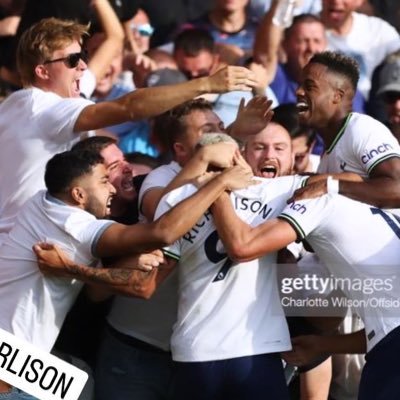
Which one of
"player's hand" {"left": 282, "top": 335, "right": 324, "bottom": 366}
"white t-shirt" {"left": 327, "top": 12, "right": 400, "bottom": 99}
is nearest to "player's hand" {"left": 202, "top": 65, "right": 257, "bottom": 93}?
"player's hand" {"left": 282, "top": 335, "right": 324, "bottom": 366}

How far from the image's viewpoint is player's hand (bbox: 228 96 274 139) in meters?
5.94

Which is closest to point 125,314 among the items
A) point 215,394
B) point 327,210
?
point 215,394

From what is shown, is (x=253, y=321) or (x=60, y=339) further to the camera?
(x=60, y=339)

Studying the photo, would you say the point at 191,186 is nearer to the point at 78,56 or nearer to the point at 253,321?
the point at 253,321

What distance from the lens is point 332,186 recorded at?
526 cm

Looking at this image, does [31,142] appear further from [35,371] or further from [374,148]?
[374,148]

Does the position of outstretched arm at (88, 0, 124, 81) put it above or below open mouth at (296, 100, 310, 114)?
below

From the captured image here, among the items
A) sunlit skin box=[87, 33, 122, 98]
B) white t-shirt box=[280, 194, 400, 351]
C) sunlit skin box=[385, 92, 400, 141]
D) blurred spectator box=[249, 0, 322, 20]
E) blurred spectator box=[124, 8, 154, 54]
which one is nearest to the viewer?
white t-shirt box=[280, 194, 400, 351]

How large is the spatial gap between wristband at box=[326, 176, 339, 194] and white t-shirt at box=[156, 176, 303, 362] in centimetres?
14

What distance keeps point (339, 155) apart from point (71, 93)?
58.1 inches

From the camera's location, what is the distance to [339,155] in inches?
225

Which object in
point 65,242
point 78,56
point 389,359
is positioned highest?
point 78,56

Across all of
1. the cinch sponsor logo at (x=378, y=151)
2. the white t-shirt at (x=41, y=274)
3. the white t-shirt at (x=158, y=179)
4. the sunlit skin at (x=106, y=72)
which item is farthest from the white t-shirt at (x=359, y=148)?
the sunlit skin at (x=106, y=72)

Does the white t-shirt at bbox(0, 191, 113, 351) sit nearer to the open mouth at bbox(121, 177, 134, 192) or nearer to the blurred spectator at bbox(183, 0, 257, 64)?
the open mouth at bbox(121, 177, 134, 192)
